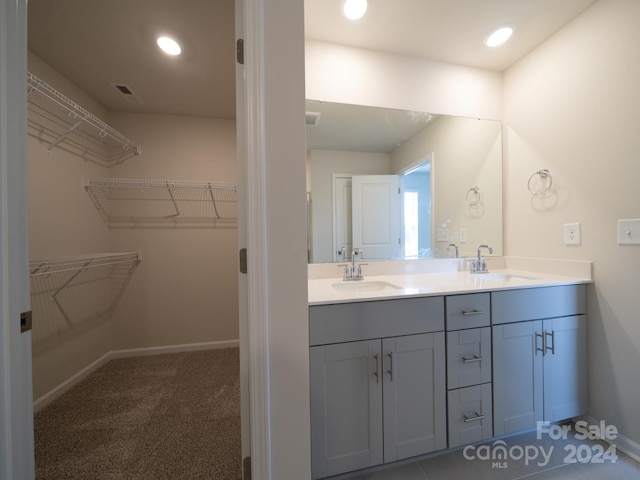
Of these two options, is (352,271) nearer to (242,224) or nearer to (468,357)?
(468,357)

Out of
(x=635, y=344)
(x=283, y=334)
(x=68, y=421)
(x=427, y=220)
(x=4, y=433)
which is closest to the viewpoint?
(x=4, y=433)

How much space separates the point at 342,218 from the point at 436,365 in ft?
3.29

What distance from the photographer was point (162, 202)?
7.77ft

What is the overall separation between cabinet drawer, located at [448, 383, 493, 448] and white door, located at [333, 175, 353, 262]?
955 millimetres

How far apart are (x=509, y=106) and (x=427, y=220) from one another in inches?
43.8

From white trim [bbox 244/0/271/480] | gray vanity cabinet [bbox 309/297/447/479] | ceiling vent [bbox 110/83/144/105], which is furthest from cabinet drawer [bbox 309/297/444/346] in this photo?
ceiling vent [bbox 110/83/144/105]

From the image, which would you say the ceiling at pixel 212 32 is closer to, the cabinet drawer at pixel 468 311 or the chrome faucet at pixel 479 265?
the chrome faucet at pixel 479 265

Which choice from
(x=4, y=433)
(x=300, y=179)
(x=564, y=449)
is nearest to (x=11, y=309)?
(x=4, y=433)

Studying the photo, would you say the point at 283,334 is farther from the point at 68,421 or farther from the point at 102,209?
the point at 102,209

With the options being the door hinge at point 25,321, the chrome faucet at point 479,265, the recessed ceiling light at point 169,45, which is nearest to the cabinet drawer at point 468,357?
the chrome faucet at point 479,265

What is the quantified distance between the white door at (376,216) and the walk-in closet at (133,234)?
4.21 ft

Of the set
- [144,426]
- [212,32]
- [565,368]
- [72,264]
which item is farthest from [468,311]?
[72,264]

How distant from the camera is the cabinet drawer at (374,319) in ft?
3.38

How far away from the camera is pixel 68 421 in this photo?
1502 mm
